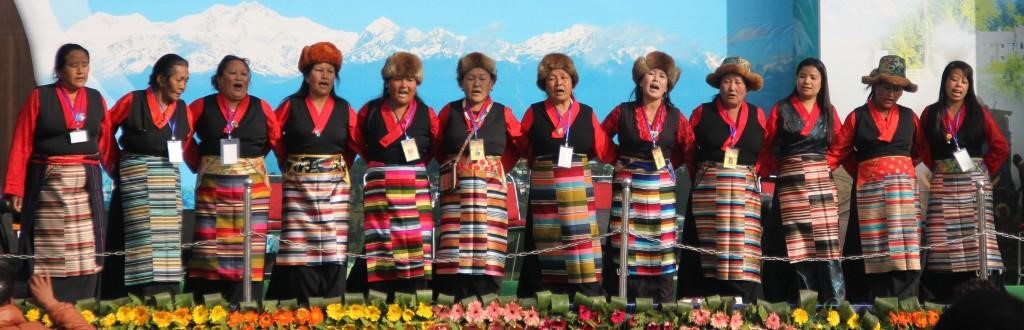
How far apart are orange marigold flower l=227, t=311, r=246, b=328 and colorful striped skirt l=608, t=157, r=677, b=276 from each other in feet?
5.96

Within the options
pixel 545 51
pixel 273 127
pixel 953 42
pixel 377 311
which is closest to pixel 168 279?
pixel 273 127

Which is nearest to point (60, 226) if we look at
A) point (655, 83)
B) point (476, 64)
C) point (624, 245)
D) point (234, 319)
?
point (234, 319)

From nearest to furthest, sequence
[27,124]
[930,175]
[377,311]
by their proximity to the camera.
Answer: [377,311] → [27,124] → [930,175]

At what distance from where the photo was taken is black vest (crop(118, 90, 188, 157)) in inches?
246

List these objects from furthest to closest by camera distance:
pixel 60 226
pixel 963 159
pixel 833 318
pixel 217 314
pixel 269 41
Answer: pixel 269 41
pixel 963 159
pixel 60 226
pixel 833 318
pixel 217 314

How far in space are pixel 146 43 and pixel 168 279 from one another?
2.10m

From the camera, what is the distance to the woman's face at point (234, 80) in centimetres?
630

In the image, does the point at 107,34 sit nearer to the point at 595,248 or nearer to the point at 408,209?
the point at 408,209

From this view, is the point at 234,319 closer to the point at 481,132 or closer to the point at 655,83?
the point at 481,132

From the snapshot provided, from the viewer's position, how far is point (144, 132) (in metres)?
6.25

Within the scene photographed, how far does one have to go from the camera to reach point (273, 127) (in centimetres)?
637

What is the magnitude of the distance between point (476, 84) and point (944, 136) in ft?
7.27

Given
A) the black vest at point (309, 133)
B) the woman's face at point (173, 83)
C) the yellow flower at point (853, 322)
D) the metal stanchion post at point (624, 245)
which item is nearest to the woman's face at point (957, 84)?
the yellow flower at point (853, 322)

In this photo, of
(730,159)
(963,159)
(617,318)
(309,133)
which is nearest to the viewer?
(617,318)
